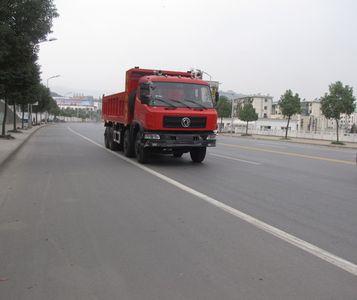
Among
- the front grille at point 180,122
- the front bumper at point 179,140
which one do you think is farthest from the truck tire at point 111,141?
the front grille at point 180,122

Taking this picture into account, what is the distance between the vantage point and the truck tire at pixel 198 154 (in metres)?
15.5

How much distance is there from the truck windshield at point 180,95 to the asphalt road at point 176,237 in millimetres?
3268

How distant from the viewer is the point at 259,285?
4.54m

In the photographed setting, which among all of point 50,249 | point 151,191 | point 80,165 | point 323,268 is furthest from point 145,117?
point 323,268

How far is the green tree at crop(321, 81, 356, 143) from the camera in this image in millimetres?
43719

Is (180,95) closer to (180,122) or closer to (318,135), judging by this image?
(180,122)

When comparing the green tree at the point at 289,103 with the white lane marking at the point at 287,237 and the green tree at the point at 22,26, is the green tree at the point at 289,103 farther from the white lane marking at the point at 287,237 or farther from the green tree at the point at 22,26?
the white lane marking at the point at 287,237

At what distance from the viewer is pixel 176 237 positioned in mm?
6238

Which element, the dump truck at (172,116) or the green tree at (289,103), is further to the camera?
the green tree at (289,103)

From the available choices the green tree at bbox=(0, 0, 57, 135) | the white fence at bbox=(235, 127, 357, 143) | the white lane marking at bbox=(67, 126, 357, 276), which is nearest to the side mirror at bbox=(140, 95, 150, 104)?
the green tree at bbox=(0, 0, 57, 135)

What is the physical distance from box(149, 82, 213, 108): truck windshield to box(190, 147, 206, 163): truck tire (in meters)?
1.55

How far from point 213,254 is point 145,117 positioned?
912 cm

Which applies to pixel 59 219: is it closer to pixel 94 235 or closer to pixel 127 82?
pixel 94 235

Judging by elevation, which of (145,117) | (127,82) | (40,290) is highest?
(127,82)
